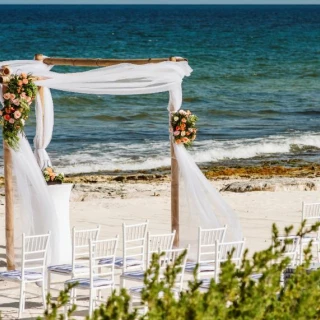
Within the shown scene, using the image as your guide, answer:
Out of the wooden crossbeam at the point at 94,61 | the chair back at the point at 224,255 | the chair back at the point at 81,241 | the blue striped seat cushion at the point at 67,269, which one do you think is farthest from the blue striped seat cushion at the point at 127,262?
the wooden crossbeam at the point at 94,61

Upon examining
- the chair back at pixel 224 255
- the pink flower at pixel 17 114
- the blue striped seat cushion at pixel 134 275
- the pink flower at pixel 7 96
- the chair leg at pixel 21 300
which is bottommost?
the chair leg at pixel 21 300

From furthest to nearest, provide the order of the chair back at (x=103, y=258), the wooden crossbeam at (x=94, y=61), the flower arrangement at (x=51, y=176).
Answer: the wooden crossbeam at (x=94, y=61), the flower arrangement at (x=51, y=176), the chair back at (x=103, y=258)

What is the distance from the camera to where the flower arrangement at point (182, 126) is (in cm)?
1141

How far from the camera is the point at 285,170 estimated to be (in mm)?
20734

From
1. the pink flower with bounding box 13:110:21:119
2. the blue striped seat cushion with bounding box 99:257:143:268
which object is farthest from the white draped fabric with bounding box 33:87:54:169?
the blue striped seat cushion with bounding box 99:257:143:268

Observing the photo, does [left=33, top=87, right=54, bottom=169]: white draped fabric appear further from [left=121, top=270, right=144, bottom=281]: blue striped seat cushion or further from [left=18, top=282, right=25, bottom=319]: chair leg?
[left=121, top=270, right=144, bottom=281]: blue striped seat cushion

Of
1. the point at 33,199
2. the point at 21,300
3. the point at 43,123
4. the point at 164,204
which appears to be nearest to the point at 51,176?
the point at 33,199

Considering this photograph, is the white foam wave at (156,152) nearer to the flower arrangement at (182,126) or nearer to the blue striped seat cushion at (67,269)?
the flower arrangement at (182,126)

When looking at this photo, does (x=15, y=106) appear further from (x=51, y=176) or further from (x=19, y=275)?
(x=19, y=275)

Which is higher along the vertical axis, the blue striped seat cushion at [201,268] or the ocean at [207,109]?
the blue striped seat cushion at [201,268]

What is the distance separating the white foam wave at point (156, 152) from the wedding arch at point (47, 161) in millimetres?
9785

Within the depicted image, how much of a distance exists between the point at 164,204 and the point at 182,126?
476cm

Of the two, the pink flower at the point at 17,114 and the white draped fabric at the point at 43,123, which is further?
the white draped fabric at the point at 43,123

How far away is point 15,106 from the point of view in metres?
11.0
